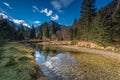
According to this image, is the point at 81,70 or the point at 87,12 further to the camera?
the point at 87,12

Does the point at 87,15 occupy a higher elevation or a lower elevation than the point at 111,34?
higher

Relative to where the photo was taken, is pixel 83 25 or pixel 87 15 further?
pixel 83 25

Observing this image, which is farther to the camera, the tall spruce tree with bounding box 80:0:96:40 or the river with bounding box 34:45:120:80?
the tall spruce tree with bounding box 80:0:96:40

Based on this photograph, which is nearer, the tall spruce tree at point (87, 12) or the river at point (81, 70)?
the river at point (81, 70)

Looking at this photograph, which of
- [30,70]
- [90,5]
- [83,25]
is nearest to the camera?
[30,70]

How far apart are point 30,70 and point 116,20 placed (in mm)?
30605

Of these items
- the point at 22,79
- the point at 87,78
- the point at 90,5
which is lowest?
the point at 87,78

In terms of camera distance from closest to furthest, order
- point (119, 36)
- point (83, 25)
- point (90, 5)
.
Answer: point (119, 36), point (90, 5), point (83, 25)

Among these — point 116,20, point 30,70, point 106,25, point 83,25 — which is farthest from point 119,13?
point 30,70

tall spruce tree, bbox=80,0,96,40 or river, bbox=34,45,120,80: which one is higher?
tall spruce tree, bbox=80,0,96,40

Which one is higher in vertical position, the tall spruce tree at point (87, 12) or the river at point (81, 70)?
the tall spruce tree at point (87, 12)

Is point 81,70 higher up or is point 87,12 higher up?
point 87,12

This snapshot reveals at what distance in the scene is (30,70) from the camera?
10.8m

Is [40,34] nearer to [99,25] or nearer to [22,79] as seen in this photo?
[99,25]
